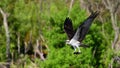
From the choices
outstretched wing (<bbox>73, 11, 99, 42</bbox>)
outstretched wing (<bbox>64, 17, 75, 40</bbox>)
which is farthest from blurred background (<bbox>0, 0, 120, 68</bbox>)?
outstretched wing (<bbox>73, 11, 99, 42</bbox>)

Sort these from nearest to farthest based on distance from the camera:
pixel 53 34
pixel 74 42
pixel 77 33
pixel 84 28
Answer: pixel 84 28 → pixel 77 33 → pixel 74 42 → pixel 53 34

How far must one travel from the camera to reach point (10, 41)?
117ft

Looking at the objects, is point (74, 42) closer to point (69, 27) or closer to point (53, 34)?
point (69, 27)

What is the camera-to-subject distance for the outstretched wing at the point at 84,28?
12117 millimetres

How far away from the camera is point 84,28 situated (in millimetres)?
12312

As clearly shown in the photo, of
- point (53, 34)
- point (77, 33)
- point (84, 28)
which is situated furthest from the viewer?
point (53, 34)

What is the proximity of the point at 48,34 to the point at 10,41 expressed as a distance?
29.0 feet

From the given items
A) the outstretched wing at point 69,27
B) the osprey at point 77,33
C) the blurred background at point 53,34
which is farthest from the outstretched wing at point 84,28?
the blurred background at point 53,34

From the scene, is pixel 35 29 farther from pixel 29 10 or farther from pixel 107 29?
pixel 107 29

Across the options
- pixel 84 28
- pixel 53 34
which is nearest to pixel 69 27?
pixel 84 28

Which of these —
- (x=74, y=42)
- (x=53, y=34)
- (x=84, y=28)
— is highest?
(x=84, y=28)

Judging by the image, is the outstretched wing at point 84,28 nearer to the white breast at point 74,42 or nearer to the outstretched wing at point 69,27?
the white breast at point 74,42

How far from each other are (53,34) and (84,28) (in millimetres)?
14700

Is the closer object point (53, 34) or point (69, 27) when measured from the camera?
point (69, 27)
